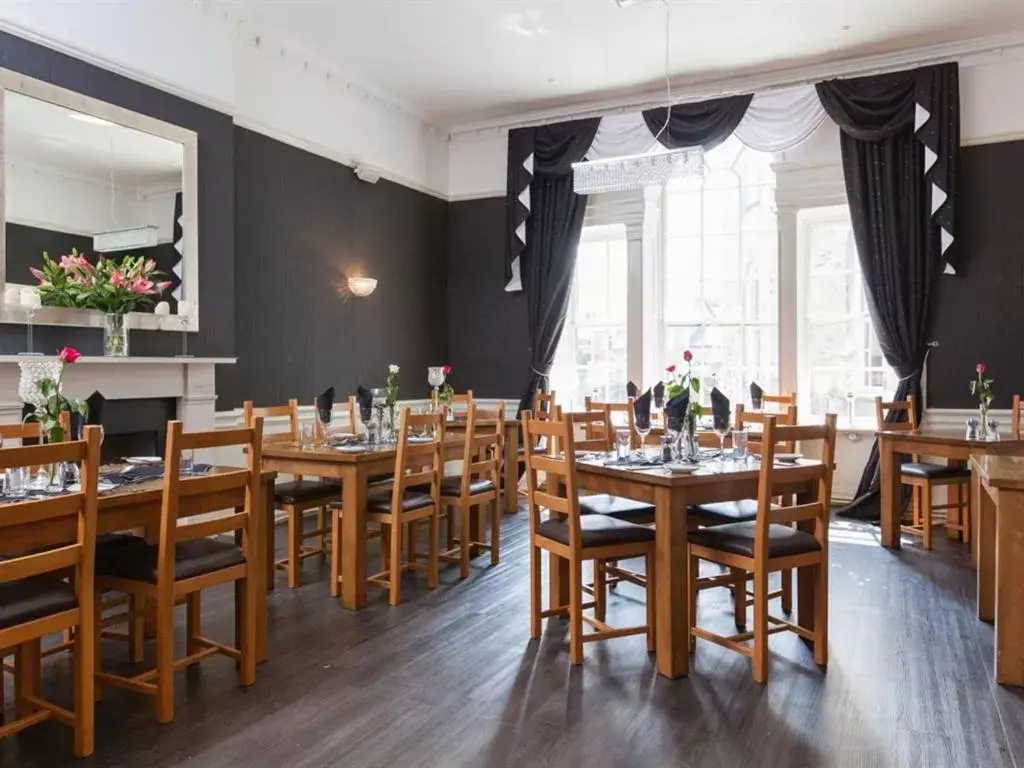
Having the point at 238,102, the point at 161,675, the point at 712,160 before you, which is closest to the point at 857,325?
the point at 712,160

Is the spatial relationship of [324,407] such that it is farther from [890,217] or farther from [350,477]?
[890,217]

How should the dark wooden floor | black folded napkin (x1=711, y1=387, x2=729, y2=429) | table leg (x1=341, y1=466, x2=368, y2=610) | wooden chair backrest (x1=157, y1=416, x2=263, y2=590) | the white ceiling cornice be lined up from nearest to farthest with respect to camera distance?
the dark wooden floor
wooden chair backrest (x1=157, y1=416, x2=263, y2=590)
black folded napkin (x1=711, y1=387, x2=729, y2=429)
table leg (x1=341, y1=466, x2=368, y2=610)
the white ceiling cornice

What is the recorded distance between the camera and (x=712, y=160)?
22.7 ft

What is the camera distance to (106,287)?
4406 millimetres

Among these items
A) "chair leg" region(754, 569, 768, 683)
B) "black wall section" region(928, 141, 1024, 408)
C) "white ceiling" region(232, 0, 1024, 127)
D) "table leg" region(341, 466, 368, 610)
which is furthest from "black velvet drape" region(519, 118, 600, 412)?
"chair leg" region(754, 569, 768, 683)

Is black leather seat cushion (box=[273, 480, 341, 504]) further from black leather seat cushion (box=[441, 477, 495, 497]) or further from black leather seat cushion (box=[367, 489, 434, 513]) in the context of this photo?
black leather seat cushion (box=[441, 477, 495, 497])

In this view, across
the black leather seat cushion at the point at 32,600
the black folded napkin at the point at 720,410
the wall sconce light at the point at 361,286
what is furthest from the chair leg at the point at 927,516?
the black leather seat cushion at the point at 32,600

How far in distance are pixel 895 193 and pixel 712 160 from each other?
5.32 ft

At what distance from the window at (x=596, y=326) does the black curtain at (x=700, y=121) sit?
3.30 ft

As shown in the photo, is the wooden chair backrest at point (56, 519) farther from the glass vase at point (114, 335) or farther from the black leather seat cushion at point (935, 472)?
the black leather seat cushion at point (935, 472)

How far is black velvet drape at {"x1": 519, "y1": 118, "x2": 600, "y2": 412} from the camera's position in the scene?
7125 mm

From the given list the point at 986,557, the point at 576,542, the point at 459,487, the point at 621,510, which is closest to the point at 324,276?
the point at 459,487

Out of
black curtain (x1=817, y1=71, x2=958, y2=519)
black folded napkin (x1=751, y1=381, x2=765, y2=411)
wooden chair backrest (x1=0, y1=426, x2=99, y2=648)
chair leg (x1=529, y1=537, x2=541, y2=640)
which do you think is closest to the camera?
wooden chair backrest (x1=0, y1=426, x2=99, y2=648)

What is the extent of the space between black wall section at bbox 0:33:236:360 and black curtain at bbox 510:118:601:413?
9.94 ft
